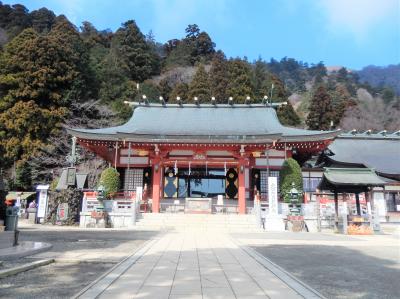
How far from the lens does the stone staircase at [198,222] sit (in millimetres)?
16469

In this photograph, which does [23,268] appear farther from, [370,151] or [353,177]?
[370,151]

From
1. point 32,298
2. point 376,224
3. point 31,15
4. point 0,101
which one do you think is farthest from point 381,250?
point 31,15

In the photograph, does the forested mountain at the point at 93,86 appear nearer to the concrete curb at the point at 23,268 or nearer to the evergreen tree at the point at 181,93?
the evergreen tree at the point at 181,93

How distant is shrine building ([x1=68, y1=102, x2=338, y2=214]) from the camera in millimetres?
19672

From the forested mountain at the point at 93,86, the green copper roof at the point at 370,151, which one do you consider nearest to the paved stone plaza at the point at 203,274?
the forested mountain at the point at 93,86

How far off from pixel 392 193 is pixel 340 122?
24560 mm

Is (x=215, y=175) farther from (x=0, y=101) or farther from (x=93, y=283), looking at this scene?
(x=0, y=101)

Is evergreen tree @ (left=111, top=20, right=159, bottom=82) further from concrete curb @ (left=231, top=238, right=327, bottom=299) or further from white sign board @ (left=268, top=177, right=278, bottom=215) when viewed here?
concrete curb @ (left=231, top=238, right=327, bottom=299)

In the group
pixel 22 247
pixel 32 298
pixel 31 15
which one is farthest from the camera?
pixel 31 15

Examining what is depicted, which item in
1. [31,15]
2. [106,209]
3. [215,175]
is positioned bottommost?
[106,209]

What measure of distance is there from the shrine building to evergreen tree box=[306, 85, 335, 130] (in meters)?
22.8

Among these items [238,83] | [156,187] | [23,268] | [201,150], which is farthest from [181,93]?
[23,268]

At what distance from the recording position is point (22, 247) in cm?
820

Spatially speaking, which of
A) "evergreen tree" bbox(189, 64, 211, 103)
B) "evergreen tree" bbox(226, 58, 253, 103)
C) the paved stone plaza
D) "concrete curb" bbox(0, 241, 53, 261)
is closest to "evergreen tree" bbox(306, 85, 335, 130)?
"evergreen tree" bbox(226, 58, 253, 103)
